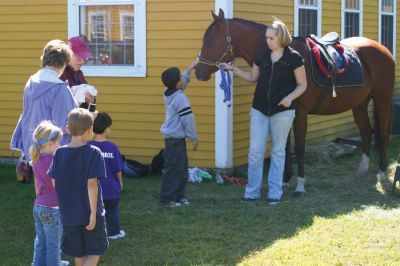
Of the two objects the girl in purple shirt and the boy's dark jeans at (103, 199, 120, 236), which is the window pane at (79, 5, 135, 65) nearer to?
the boy's dark jeans at (103, 199, 120, 236)

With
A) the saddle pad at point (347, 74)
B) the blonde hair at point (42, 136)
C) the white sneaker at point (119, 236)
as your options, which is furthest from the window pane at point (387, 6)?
the blonde hair at point (42, 136)

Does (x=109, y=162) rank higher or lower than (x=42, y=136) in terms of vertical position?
lower

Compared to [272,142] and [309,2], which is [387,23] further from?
[272,142]

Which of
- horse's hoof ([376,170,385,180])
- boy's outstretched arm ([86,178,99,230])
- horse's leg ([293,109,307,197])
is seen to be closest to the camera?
boy's outstretched arm ([86,178,99,230])

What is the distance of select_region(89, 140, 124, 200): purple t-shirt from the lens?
6.19 metres

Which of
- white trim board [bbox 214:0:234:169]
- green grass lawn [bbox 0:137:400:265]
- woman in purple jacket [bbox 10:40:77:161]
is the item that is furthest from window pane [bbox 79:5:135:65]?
woman in purple jacket [bbox 10:40:77:161]

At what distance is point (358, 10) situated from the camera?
13922mm

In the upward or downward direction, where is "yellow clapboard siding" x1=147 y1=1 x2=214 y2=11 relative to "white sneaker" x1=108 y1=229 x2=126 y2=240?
upward

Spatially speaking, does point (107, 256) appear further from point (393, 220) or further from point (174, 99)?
point (393, 220)

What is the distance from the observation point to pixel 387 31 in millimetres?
15562

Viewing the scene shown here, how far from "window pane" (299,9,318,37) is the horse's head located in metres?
3.69

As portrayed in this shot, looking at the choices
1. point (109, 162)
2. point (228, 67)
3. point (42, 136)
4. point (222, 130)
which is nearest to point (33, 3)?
point (222, 130)

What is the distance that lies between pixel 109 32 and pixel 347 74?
3.50 meters

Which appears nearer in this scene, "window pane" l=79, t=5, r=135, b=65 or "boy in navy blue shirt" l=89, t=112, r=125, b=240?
"boy in navy blue shirt" l=89, t=112, r=125, b=240
